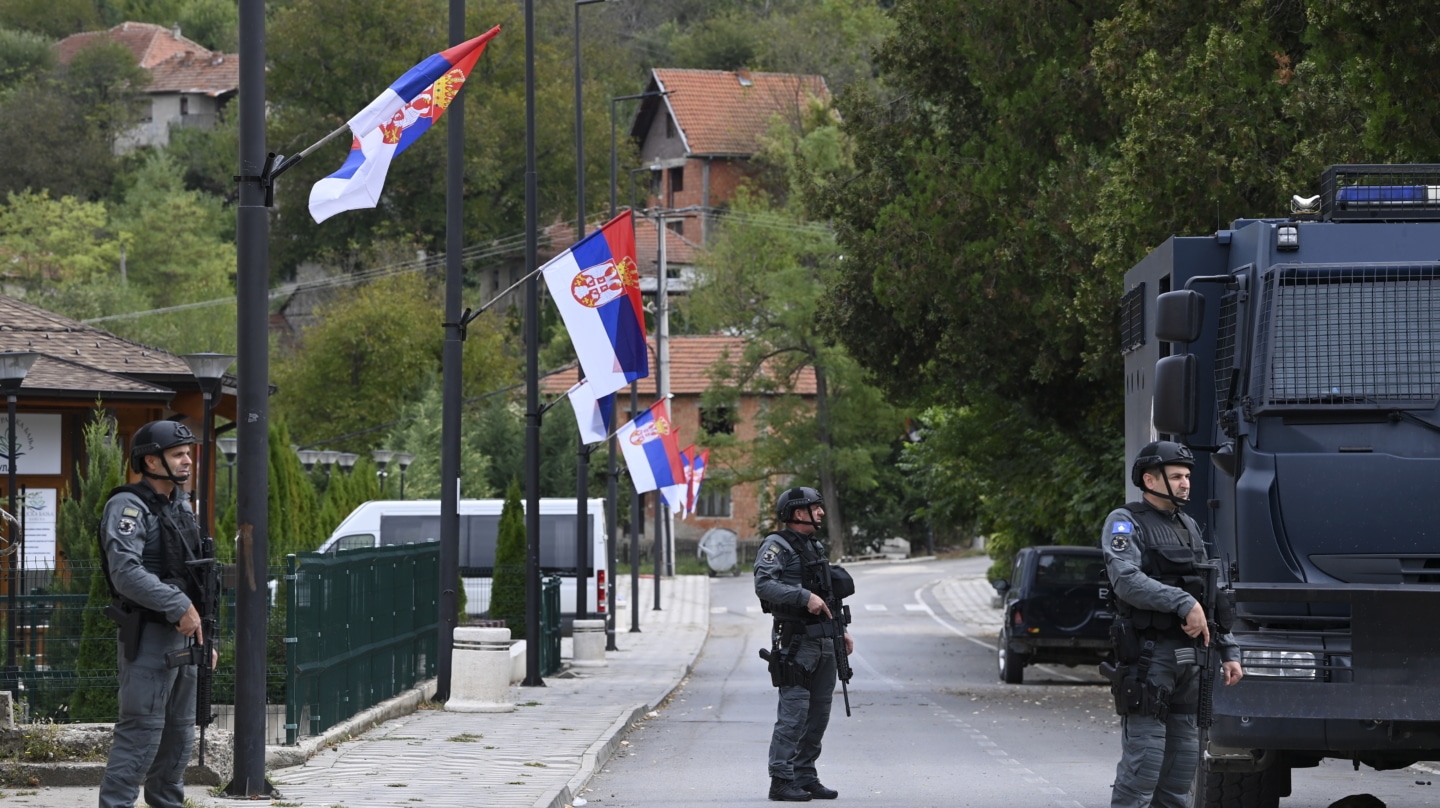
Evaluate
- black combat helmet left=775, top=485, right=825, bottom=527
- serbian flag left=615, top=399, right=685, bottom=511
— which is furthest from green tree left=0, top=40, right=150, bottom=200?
black combat helmet left=775, top=485, right=825, bottom=527

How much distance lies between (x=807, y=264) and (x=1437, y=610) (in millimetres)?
61380

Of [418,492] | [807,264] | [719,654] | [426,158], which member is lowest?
[719,654]

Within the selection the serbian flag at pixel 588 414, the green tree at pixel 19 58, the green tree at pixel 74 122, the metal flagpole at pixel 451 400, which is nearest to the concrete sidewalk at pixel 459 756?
the metal flagpole at pixel 451 400

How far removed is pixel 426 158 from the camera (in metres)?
73.4

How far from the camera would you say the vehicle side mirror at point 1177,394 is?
31.9 ft

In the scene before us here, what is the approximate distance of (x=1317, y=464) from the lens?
31.0 ft

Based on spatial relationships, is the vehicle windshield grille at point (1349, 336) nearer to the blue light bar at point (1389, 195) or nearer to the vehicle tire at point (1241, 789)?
the blue light bar at point (1389, 195)

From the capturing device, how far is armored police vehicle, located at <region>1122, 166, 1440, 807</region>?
8.88 metres

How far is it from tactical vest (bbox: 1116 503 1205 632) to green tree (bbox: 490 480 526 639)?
15.9m

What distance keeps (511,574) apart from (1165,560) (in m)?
16.4

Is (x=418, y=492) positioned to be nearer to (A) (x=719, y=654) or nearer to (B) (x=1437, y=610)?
(A) (x=719, y=654)

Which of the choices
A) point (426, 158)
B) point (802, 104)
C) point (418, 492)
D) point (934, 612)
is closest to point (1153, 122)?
point (934, 612)

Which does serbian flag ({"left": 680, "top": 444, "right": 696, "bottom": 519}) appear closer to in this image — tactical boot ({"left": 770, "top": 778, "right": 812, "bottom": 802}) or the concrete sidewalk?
the concrete sidewalk

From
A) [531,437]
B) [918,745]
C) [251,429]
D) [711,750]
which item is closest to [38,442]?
[531,437]
